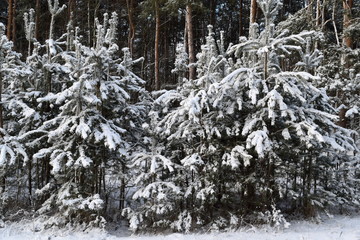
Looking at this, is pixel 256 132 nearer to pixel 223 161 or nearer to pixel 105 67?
pixel 223 161

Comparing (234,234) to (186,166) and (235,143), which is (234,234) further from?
(235,143)

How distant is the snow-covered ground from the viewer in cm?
659

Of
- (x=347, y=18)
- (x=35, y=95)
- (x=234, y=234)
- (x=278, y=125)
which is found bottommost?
(x=234, y=234)

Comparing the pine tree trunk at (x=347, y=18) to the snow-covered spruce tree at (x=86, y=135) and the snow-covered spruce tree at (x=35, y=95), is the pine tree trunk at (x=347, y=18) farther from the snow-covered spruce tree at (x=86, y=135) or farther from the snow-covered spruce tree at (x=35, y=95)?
the snow-covered spruce tree at (x=35, y=95)

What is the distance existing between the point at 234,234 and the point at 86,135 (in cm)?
400

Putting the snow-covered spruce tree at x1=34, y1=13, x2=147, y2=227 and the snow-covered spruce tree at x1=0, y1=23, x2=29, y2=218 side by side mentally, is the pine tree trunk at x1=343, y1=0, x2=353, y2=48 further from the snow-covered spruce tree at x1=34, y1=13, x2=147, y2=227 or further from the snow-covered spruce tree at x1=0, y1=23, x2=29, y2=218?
the snow-covered spruce tree at x1=0, y1=23, x2=29, y2=218

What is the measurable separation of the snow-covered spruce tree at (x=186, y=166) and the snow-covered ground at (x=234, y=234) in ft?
1.48

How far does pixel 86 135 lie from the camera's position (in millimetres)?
6645

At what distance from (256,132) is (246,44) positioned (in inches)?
86.6

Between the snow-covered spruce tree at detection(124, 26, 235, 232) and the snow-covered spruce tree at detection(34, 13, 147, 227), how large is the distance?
2.70ft

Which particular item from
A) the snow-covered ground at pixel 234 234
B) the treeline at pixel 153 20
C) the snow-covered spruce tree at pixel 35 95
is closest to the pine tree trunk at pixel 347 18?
the treeline at pixel 153 20

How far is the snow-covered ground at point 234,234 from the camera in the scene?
6590 mm

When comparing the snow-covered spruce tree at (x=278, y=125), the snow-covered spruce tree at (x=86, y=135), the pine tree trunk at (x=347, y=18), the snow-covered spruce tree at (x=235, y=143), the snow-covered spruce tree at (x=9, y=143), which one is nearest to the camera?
the snow-covered spruce tree at (x=278, y=125)

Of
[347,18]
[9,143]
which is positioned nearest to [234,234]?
[9,143]
